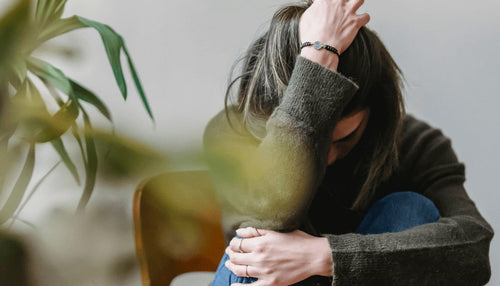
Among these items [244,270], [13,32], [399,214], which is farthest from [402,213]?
[13,32]

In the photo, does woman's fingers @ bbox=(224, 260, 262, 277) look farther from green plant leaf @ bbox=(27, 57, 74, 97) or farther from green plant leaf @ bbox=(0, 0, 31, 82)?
green plant leaf @ bbox=(0, 0, 31, 82)

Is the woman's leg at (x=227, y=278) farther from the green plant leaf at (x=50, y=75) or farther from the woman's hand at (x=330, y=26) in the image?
the green plant leaf at (x=50, y=75)

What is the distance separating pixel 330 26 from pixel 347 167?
0.36m

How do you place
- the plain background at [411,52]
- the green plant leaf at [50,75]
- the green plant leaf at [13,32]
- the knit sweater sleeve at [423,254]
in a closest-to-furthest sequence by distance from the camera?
the green plant leaf at [13,32] < the green plant leaf at [50,75] < the knit sweater sleeve at [423,254] < the plain background at [411,52]

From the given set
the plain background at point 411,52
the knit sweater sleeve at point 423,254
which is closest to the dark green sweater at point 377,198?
the knit sweater sleeve at point 423,254

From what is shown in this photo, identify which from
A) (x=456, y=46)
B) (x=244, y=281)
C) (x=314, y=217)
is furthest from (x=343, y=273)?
(x=456, y=46)

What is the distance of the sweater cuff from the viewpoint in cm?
65

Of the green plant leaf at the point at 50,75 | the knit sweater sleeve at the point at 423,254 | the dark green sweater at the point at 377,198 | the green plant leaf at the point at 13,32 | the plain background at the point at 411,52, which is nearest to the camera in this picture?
the green plant leaf at the point at 13,32

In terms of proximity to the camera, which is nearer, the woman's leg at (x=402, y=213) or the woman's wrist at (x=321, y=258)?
the woman's wrist at (x=321, y=258)

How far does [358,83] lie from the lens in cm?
79

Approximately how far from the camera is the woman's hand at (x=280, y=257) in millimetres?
724

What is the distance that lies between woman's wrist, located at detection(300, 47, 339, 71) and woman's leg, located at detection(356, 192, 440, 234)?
31 centimetres

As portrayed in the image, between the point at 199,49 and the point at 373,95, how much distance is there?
49cm

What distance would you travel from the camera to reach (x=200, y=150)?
0.13m
